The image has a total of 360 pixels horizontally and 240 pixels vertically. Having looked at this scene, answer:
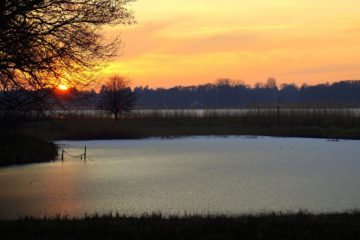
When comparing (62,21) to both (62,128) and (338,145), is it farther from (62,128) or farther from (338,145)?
(62,128)

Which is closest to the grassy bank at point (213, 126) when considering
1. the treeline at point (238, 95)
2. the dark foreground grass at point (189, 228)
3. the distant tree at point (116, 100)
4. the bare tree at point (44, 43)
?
the distant tree at point (116, 100)

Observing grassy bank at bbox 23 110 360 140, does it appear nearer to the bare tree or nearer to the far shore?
the far shore

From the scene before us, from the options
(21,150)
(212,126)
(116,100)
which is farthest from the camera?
(116,100)

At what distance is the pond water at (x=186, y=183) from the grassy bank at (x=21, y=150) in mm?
851

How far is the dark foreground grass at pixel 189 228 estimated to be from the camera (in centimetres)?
616

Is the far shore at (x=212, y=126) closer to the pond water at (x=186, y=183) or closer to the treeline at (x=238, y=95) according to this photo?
the pond water at (x=186, y=183)

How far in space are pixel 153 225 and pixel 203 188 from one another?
4707 millimetres

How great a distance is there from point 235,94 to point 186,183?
358 ft

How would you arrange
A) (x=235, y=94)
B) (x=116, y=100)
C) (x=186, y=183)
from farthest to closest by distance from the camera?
1. (x=235, y=94)
2. (x=116, y=100)
3. (x=186, y=183)

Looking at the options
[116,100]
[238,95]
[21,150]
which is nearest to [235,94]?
[238,95]

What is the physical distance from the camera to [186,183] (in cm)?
1177

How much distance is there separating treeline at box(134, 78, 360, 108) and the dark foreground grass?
101261 mm

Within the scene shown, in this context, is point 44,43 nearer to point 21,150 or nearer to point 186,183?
point 186,183

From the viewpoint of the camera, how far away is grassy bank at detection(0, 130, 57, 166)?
16922mm
